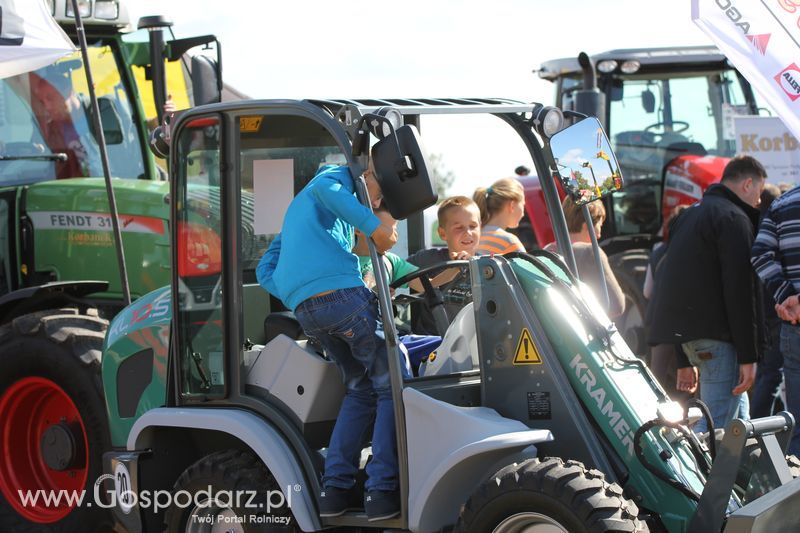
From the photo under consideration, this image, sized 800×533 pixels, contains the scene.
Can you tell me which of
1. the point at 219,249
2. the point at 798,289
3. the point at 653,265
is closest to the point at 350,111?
the point at 219,249

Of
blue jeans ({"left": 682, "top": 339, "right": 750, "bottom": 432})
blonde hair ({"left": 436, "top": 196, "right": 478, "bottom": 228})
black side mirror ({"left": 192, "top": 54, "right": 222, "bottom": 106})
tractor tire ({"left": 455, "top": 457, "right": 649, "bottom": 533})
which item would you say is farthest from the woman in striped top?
tractor tire ({"left": 455, "top": 457, "right": 649, "bottom": 533})

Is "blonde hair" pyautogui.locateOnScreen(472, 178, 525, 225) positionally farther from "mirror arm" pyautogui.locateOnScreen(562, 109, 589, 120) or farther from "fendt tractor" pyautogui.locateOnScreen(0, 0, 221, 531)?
"fendt tractor" pyautogui.locateOnScreen(0, 0, 221, 531)

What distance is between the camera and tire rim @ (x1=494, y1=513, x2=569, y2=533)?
153 inches

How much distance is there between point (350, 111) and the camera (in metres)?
4.36

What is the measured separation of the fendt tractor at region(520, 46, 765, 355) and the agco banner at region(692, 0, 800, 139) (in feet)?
15.1

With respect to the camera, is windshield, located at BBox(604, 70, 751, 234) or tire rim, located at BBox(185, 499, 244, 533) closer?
tire rim, located at BBox(185, 499, 244, 533)

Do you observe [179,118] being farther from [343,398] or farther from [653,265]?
[653,265]

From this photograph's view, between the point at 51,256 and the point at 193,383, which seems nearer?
the point at 193,383

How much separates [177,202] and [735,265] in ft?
9.98

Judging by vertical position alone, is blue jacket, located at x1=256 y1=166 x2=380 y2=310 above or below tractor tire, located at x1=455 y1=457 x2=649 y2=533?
above

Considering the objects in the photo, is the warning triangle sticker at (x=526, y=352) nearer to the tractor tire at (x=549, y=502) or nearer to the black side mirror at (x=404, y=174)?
the tractor tire at (x=549, y=502)

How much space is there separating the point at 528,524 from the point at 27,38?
4382 mm

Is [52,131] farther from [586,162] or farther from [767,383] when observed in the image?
[767,383]

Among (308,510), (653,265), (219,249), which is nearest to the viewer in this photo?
(308,510)
